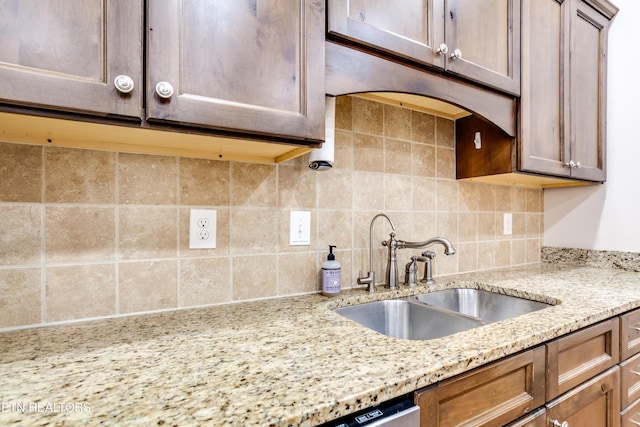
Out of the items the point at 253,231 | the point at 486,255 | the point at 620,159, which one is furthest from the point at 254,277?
the point at 620,159

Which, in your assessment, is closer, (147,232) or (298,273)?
(147,232)

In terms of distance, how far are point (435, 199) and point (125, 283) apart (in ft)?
4.27

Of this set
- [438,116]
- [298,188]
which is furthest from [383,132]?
[298,188]

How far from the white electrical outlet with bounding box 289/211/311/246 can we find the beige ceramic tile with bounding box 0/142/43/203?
2.32 feet

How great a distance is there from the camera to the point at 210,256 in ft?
3.32

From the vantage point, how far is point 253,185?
1078mm

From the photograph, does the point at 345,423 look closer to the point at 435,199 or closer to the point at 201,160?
the point at 201,160

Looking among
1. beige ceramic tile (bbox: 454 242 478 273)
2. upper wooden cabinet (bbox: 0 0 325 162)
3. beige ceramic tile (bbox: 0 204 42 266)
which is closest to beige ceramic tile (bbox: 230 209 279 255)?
upper wooden cabinet (bbox: 0 0 325 162)

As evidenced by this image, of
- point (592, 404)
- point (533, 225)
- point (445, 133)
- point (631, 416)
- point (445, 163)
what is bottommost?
point (631, 416)

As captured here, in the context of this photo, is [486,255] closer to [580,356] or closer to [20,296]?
[580,356]

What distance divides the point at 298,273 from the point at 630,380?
1273mm

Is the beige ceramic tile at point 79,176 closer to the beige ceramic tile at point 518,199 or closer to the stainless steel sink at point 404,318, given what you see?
the stainless steel sink at point 404,318

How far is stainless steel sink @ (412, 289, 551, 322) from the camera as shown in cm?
126

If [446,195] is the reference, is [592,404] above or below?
below
